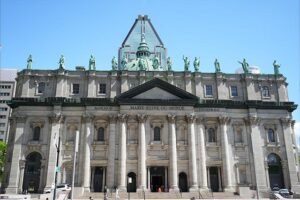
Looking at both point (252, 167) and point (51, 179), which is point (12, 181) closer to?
point (51, 179)

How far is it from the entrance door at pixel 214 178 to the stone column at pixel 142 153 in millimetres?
11115

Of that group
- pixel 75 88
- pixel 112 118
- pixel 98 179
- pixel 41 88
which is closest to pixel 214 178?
pixel 98 179

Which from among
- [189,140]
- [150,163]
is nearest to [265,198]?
[189,140]

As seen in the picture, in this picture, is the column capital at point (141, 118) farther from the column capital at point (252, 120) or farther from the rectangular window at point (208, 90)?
the column capital at point (252, 120)

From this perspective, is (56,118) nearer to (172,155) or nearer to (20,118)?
(20,118)

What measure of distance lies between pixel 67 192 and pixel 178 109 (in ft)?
69.7

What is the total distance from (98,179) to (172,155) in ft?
40.1

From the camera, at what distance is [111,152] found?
4775cm

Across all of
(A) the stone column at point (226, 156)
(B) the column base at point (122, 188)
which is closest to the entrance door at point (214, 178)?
(A) the stone column at point (226, 156)

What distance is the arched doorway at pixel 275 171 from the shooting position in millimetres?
49562

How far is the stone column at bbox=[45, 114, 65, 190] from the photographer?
151ft

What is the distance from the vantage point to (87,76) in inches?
2045

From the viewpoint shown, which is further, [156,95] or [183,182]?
[156,95]

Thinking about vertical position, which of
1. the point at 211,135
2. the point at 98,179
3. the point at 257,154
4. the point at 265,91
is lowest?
the point at 98,179
